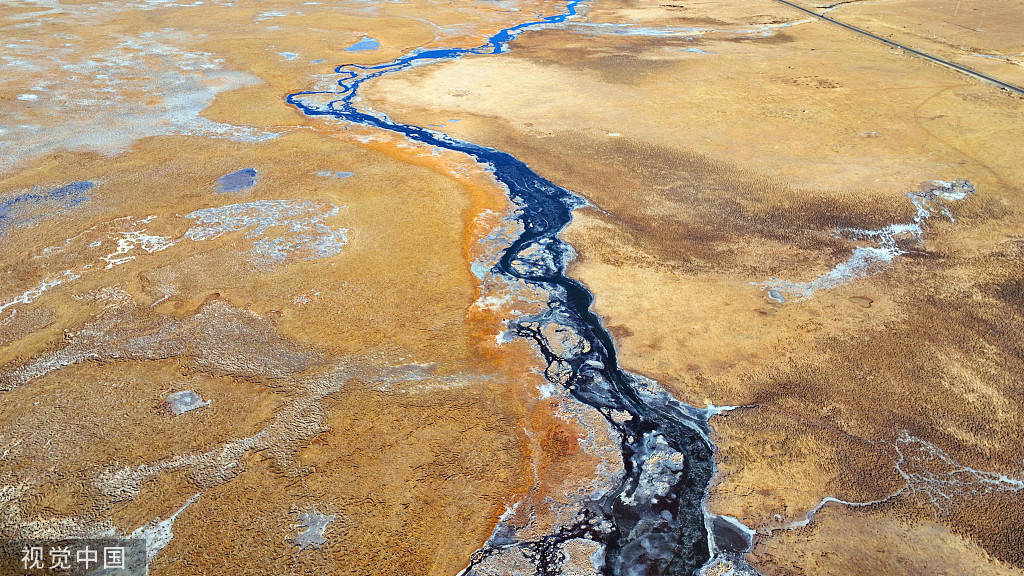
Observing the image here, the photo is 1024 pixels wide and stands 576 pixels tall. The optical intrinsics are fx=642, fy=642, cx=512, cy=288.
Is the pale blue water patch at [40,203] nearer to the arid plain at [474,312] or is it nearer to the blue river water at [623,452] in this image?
the arid plain at [474,312]

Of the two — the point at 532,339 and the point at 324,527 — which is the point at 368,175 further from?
the point at 324,527

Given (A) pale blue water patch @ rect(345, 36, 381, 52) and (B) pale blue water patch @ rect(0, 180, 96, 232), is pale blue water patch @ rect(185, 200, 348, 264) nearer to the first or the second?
(B) pale blue water patch @ rect(0, 180, 96, 232)

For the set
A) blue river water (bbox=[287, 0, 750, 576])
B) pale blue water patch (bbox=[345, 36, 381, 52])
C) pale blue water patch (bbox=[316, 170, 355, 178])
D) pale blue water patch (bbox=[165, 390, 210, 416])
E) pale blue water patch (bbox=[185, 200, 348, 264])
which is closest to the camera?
blue river water (bbox=[287, 0, 750, 576])

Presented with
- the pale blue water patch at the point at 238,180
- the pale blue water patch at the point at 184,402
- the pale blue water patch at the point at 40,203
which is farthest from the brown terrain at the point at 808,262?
the pale blue water patch at the point at 40,203

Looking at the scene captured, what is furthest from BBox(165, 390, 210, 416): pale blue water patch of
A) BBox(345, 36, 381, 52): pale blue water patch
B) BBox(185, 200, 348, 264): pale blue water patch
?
BBox(345, 36, 381, 52): pale blue water patch

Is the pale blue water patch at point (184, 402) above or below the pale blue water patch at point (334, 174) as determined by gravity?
below

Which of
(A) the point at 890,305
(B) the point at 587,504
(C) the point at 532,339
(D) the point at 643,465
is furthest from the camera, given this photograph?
(A) the point at 890,305

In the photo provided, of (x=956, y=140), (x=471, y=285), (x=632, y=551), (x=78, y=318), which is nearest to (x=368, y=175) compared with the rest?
(x=471, y=285)
